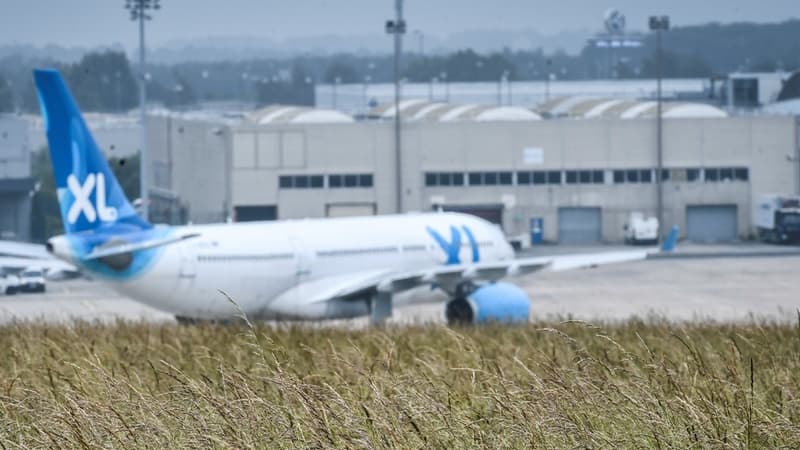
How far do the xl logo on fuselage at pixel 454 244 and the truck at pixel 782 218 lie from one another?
38666 mm

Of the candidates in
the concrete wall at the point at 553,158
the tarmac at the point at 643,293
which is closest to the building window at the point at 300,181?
the concrete wall at the point at 553,158

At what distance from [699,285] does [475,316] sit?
21.0 m

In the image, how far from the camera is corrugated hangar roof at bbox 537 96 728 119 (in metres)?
98.4

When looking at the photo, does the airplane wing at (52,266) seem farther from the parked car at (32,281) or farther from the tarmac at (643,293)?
the parked car at (32,281)

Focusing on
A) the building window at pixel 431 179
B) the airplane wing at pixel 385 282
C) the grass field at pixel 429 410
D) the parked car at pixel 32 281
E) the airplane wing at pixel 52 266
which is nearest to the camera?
the grass field at pixel 429 410

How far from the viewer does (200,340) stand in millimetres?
27203

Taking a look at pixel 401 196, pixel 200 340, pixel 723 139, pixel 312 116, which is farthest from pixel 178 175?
pixel 200 340

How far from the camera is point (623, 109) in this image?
349 feet

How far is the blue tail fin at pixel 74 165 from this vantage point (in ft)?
140

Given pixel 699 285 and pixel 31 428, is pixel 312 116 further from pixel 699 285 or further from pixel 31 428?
pixel 31 428

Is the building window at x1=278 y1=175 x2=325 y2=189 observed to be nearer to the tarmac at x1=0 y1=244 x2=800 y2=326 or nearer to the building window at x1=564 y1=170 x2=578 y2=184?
the tarmac at x1=0 y1=244 x2=800 y2=326

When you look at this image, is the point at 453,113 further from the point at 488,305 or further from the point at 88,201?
the point at 88,201

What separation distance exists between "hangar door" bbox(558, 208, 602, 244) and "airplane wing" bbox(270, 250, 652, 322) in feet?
145

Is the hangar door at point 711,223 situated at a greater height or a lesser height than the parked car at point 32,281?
greater
